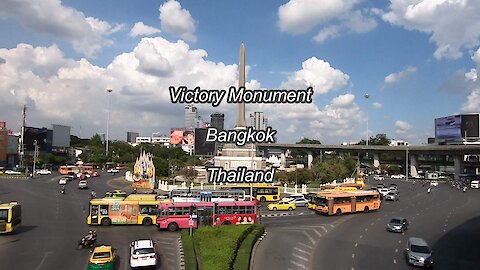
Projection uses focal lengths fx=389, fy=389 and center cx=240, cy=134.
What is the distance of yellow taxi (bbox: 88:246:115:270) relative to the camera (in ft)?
57.8

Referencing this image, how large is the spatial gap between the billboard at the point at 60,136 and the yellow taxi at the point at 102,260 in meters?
106

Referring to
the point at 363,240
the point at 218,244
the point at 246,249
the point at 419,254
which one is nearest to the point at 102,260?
the point at 218,244

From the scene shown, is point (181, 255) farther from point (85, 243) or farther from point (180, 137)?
point (180, 137)

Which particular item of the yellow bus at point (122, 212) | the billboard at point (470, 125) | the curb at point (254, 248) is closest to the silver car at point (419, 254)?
the curb at point (254, 248)

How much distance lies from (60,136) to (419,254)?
115821 millimetres

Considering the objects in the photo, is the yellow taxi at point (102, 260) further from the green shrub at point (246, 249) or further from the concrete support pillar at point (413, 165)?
the concrete support pillar at point (413, 165)

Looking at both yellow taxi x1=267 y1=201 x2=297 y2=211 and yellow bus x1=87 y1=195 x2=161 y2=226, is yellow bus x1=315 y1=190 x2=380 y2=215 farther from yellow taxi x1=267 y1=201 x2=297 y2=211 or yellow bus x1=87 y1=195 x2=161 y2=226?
yellow bus x1=87 y1=195 x2=161 y2=226

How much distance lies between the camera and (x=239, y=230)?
24016mm

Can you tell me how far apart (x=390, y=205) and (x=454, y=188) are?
3114 cm

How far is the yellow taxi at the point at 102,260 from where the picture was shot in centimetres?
1761

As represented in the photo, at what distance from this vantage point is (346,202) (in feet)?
121

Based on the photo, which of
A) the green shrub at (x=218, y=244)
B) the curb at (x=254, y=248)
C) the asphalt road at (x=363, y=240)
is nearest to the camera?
the green shrub at (x=218, y=244)

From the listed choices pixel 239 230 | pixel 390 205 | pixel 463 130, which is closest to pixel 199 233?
pixel 239 230

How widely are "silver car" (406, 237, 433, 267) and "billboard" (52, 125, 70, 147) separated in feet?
367
